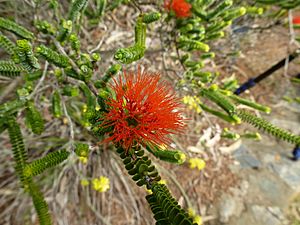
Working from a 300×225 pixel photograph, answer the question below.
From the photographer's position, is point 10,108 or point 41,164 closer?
point 41,164

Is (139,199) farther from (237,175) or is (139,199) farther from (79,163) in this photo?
(237,175)

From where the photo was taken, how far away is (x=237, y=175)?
2.56 metres

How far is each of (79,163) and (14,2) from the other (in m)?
1.12

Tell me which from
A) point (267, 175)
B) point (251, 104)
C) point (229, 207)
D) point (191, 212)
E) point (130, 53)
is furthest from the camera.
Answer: point (267, 175)

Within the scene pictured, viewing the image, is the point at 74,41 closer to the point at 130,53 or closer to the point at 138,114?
the point at 130,53

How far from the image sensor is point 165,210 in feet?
2.27

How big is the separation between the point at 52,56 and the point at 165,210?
62cm

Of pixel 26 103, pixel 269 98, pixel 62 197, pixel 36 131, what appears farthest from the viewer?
pixel 269 98

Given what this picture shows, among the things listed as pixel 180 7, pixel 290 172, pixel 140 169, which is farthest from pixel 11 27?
pixel 290 172

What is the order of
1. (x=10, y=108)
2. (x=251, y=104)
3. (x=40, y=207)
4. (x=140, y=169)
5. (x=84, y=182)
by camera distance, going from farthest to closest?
(x=84, y=182) < (x=251, y=104) < (x=10, y=108) < (x=40, y=207) < (x=140, y=169)

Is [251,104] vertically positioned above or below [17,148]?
below

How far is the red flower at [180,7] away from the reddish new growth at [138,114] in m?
0.84

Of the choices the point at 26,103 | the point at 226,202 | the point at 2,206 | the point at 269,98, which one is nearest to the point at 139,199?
the point at 226,202

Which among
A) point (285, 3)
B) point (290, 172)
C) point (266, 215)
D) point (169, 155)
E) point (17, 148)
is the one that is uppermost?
point (285, 3)
